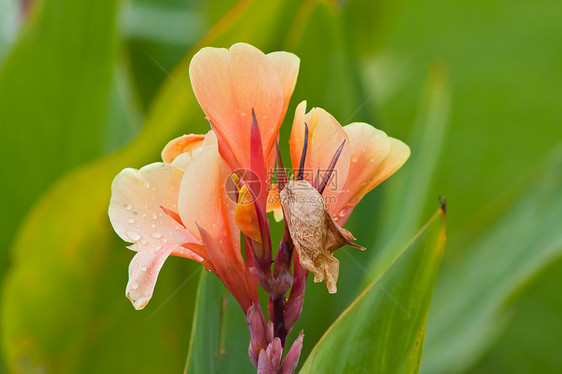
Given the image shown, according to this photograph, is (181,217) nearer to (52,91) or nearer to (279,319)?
(279,319)

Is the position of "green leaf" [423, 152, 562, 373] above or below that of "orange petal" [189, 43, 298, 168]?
below

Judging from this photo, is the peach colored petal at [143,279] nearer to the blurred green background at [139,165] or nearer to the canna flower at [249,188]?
the canna flower at [249,188]

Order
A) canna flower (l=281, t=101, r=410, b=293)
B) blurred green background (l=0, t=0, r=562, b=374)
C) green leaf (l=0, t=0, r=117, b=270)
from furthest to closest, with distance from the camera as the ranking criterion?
green leaf (l=0, t=0, r=117, b=270), blurred green background (l=0, t=0, r=562, b=374), canna flower (l=281, t=101, r=410, b=293)

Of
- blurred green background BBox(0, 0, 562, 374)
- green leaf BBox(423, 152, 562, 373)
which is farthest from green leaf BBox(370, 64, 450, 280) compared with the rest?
green leaf BBox(423, 152, 562, 373)

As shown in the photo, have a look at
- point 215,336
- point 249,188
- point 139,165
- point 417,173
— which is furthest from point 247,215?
point 417,173

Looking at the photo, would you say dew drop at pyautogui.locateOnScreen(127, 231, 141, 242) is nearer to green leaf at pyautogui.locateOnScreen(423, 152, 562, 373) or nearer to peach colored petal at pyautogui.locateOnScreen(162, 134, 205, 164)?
peach colored petal at pyautogui.locateOnScreen(162, 134, 205, 164)

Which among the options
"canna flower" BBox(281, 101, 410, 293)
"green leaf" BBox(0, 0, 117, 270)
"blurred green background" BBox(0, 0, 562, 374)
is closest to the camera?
"canna flower" BBox(281, 101, 410, 293)

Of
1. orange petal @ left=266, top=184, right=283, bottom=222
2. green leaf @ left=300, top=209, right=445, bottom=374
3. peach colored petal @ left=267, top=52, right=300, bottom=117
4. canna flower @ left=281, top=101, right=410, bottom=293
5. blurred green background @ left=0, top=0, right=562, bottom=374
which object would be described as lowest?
blurred green background @ left=0, top=0, right=562, bottom=374
